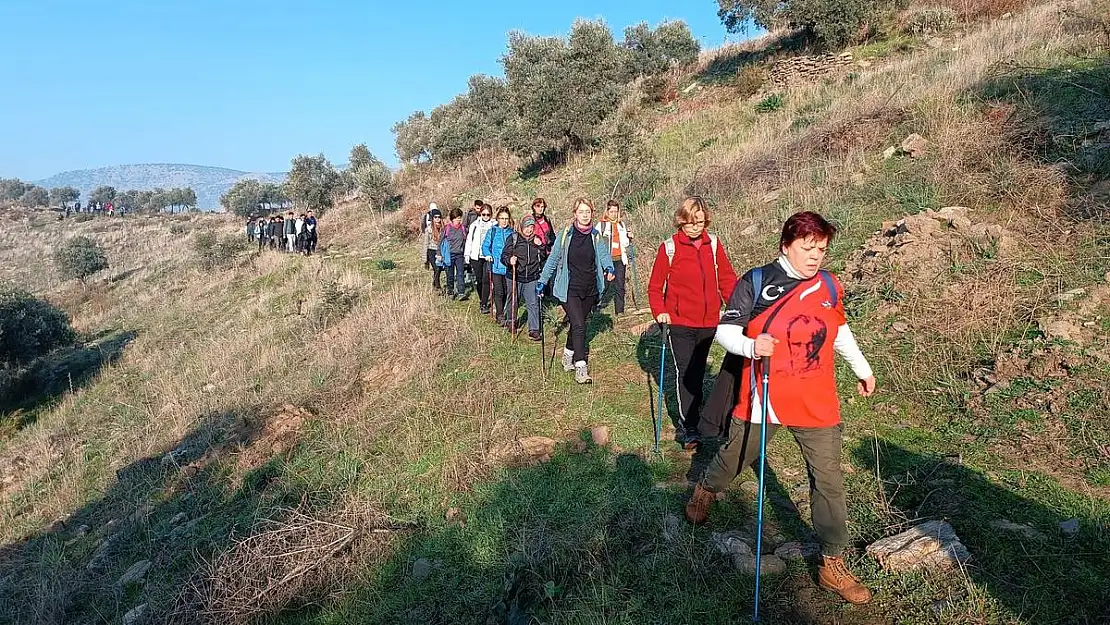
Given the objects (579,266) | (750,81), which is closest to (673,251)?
(579,266)

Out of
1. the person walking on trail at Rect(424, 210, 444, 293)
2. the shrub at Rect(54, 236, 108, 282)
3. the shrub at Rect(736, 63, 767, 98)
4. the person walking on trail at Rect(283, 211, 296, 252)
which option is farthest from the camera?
the shrub at Rect(54, 236, 108, 282)

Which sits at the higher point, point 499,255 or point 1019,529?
point 499,255

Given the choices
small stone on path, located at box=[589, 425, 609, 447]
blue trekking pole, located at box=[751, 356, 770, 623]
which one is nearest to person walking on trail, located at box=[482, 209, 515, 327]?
small stone on path, located at box=[589, 425, 609, 447]

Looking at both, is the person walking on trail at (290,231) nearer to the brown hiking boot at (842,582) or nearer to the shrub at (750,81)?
the shrub at (750,81)

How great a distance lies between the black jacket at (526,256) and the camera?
793cm

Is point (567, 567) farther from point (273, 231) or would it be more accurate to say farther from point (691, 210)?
point (273, 231)

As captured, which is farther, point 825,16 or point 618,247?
point 825,16

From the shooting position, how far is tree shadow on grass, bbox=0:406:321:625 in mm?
5043

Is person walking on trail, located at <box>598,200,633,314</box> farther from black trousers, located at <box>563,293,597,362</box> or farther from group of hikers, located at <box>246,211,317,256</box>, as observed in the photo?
group of hikers, located at <box>246,211,317,256</box>

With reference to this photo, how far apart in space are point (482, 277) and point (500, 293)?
0.89 metres

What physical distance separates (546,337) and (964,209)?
5.23 metres

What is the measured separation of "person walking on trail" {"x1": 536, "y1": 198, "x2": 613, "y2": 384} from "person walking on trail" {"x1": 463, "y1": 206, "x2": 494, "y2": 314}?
3.60 metres

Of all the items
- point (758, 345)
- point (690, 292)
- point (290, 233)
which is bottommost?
point (758, 345)

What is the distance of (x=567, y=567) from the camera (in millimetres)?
3797
